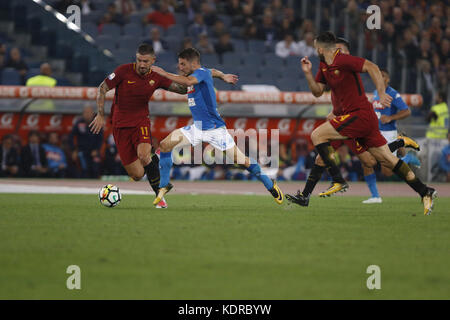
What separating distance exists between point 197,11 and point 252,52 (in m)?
2.44

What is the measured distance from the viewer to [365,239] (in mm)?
7164

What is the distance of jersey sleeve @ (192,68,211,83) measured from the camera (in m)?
10.3

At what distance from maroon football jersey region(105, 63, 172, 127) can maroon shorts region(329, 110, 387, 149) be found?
8.68ft

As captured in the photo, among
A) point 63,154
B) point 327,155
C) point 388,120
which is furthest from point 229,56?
point 327,155

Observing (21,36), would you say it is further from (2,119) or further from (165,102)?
(165,102)

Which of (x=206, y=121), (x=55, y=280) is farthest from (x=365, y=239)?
(x=206, y=121)

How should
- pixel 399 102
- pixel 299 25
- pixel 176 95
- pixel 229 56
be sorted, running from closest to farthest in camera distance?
pixel 399 102 → pixel 176 95 → pixel 229 56 → pixel 299 25

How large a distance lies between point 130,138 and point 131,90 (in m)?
0.72

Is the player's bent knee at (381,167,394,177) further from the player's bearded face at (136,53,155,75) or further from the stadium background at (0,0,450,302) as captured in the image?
the player's bearded face at (136,53,155,75)

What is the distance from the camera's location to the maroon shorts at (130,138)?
11023 millimetres

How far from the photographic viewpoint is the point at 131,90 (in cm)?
1090

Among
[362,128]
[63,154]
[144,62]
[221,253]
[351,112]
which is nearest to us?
[221,253]

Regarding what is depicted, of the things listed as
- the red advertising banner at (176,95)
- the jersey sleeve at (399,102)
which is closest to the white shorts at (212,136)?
the jersey sleeve at (399,102)

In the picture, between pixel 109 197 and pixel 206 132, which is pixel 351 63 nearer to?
pixel 206 132
